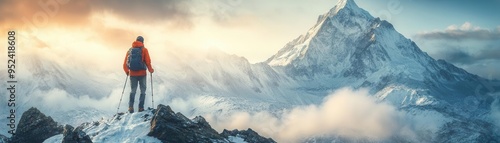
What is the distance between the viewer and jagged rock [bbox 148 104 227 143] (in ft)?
123

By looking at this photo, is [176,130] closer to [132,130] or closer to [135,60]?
[132,130]

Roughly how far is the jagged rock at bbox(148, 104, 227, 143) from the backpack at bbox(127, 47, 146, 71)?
464cm

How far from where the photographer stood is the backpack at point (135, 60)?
41625 mm

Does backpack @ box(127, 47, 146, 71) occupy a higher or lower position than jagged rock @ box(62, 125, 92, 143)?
higher

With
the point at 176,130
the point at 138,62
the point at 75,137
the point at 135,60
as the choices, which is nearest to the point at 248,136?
the point at 176,130

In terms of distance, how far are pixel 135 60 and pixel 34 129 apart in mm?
10696

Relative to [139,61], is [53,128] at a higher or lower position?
lower

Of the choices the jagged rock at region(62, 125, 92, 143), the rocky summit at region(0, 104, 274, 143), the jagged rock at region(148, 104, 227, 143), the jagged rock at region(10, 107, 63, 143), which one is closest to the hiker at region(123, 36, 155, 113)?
the rocky summit at region(0, 104, 274, 143)

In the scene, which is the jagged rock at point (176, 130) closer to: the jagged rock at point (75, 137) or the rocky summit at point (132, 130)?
the rocky summit at point (132, 130)

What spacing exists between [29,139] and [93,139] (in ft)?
27.7

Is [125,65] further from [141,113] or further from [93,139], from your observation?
[93,139]

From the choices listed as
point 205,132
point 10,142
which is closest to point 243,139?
point 205,132

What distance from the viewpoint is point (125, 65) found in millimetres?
43344

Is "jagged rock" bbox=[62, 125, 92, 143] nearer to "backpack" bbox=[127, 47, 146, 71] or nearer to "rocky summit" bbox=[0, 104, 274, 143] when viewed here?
"rocky summit" bbox=[0, 104, 274, 143]
